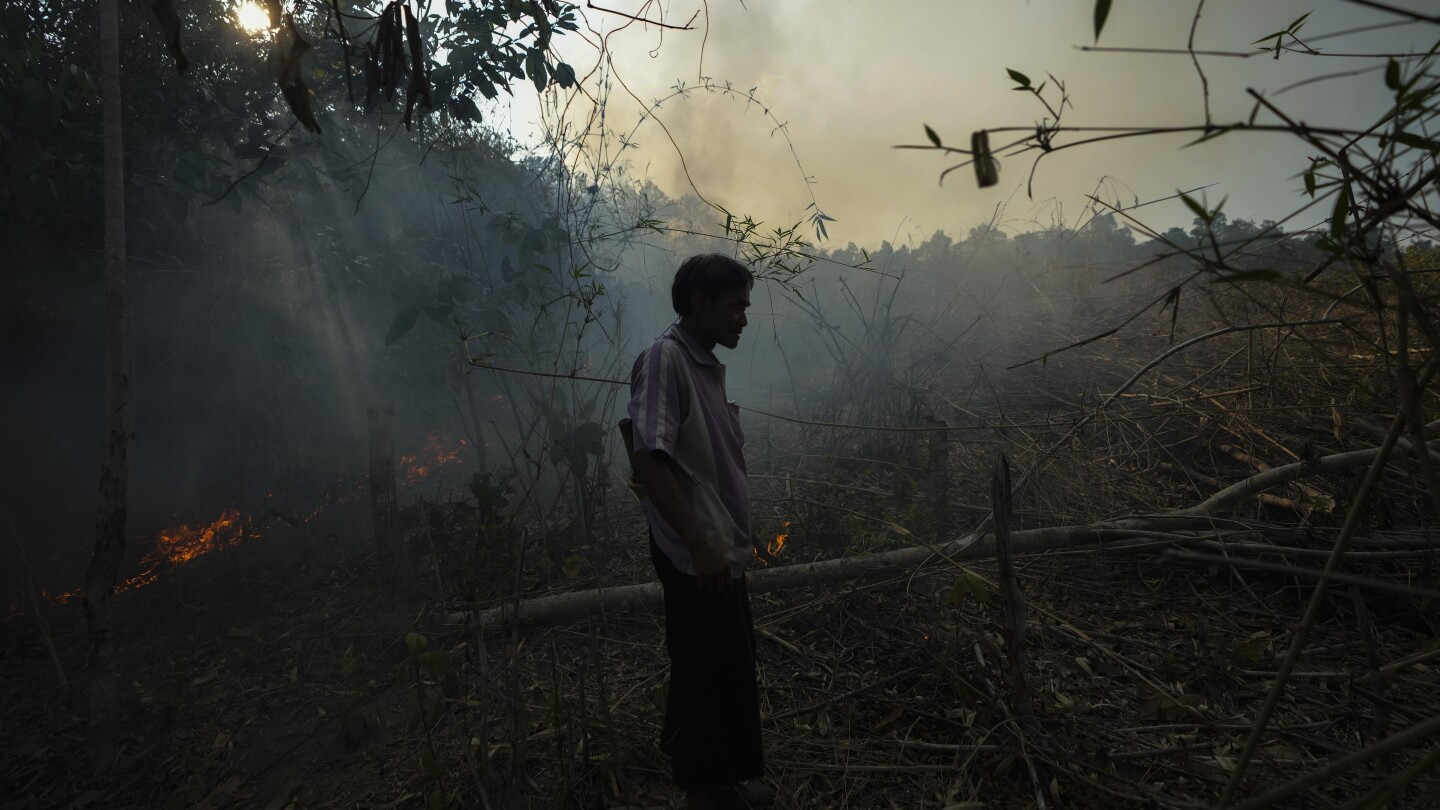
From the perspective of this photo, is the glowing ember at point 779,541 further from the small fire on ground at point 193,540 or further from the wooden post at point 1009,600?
the small fire on ground at point 193,540

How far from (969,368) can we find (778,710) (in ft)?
19.0

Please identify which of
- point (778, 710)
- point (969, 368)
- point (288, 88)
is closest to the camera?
point (288, 88)

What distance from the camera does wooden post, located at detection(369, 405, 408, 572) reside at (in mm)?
4270

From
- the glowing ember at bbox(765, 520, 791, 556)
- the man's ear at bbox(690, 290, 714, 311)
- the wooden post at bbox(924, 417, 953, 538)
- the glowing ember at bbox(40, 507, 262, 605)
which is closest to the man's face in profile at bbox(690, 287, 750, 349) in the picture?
the man's ear at bbox(690, 290, 714, 311)

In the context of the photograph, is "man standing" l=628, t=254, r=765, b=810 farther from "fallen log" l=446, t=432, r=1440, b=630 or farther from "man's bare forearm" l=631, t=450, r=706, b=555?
"fallen log" l=446, t=432, r=1440, b=630

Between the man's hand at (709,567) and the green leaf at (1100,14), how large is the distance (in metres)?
1.51

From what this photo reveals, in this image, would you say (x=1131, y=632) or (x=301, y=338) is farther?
(x=301, y=338)

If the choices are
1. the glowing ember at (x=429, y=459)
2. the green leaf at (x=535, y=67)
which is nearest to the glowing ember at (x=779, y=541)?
the green leaf at (x=535, y=67)

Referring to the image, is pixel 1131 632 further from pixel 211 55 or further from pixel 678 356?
pixel 211 55

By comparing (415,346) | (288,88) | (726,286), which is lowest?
(726,286)

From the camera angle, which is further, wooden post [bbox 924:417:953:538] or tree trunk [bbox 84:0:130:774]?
wooden post [bbox 924:417:953:538]

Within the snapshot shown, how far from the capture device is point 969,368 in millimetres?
7637

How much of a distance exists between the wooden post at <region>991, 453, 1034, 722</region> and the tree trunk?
165 inches

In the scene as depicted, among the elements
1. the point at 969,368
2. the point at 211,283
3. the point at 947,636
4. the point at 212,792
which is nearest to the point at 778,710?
the point at 947,636
